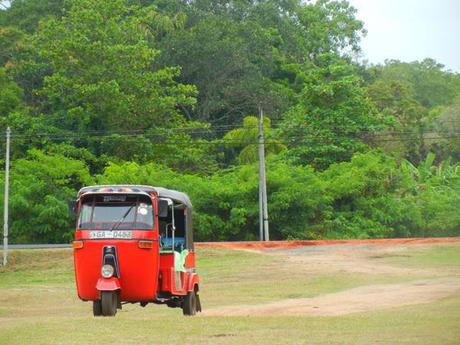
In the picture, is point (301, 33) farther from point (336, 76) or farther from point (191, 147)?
point (191, 147)

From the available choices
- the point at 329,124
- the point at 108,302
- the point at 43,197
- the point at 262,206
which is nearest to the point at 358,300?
the point at 108,302

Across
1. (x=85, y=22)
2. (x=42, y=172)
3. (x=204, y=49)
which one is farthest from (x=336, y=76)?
(x=42, y=172)

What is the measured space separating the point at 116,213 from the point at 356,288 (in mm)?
14627

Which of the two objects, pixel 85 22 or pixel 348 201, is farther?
pixel 85 22

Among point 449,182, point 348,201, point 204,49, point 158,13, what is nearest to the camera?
point 348,201

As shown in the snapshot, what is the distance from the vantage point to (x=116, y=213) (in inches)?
746

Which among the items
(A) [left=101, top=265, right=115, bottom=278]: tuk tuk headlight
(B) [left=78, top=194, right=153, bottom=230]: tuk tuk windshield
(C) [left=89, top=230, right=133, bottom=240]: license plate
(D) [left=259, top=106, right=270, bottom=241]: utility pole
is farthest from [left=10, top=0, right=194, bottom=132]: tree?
(A) [left=101, top=265, right=115, bottom=278]: tuk tuk headlight

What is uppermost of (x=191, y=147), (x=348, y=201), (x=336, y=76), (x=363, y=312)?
(x=336, y=76)

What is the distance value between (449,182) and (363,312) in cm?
3949

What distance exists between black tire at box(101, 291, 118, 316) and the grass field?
0.72 ft

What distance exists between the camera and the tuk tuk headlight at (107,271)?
1866 cm

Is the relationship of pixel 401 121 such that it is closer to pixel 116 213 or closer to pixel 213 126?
pixel 213 126

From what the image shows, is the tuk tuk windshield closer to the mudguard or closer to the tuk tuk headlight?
the tuk tuk headlight

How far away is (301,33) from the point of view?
86.8 metres
